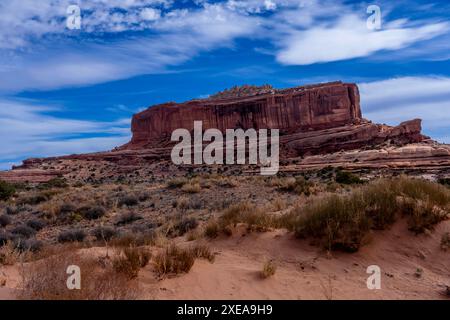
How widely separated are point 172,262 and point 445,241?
4710 mm

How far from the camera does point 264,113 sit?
238 feet

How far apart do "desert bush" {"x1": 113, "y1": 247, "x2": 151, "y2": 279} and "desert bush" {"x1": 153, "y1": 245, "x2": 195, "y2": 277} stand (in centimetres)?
17

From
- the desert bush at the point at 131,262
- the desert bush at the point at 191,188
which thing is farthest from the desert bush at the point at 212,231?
the desert bush at the point at 191,188

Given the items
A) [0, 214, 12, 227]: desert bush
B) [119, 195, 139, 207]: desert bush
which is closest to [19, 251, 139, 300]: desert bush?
[0, 214, 12, 227]: desert bush

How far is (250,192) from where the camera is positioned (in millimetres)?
20000

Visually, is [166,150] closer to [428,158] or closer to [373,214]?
[428,158]

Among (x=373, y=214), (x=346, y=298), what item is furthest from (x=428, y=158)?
(x=346, y=298)

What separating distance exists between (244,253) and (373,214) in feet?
8.34

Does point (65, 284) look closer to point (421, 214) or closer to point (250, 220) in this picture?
point (250, 220)

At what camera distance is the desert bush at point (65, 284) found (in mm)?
4301

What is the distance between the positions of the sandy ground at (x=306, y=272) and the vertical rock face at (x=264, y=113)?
A: 5763 centimetres

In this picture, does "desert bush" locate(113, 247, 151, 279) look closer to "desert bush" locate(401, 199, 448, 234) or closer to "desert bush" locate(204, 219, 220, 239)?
"desert bush" locate(204, 219, 220, 239)

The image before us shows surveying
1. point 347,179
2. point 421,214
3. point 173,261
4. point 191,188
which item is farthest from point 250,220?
point 347,179
